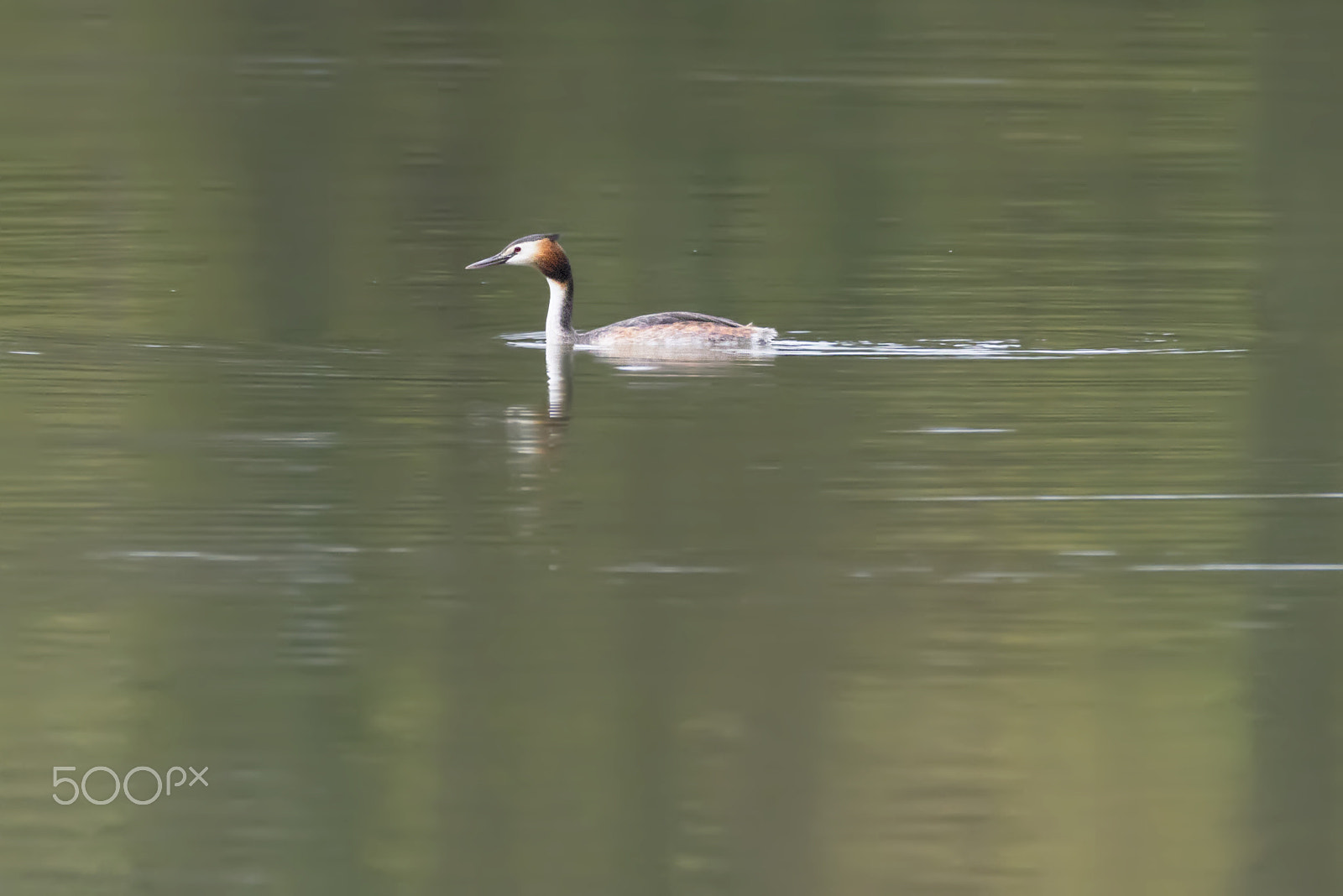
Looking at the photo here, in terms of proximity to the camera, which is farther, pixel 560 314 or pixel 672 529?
pixel 560 314

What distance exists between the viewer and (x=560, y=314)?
1611 cm

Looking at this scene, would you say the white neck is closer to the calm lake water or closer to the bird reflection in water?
the bird reflection in water

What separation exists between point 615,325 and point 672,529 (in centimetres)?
499

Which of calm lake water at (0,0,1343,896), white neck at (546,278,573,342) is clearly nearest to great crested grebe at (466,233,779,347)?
white neck at (546,278,573,342)

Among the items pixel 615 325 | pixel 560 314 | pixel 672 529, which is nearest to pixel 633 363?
pixel 615 325

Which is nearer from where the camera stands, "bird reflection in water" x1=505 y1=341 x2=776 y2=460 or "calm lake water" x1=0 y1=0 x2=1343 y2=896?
"calm lake water" x1=0 y1=0 x2=1343 y2=896

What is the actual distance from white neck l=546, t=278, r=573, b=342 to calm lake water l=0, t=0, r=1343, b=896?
0.26m

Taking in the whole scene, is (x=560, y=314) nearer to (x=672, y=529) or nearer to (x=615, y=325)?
(x=615, y=325)

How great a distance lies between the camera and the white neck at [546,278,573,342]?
1608 cm

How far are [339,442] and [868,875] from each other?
5724 millimetres

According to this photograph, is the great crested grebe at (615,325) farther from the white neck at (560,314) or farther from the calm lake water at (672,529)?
the calm lake water at (672,529)

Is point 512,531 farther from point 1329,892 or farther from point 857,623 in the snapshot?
point 1329,892

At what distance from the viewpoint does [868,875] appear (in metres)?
7.40

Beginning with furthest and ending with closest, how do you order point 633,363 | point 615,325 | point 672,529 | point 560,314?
point 560,314 < point 615,325 < point 633,363 < point 672,529
